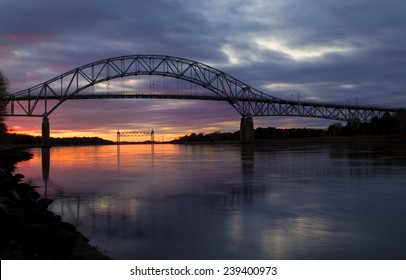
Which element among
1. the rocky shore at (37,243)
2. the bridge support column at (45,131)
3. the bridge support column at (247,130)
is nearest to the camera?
the rocky shore at (37,243)

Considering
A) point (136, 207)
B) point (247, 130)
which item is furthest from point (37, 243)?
point (247, 130)

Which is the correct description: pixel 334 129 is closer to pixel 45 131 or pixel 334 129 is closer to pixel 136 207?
pixel 45 131

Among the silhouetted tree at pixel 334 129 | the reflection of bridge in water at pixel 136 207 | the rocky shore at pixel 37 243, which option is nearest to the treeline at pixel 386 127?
the silhouetted tree at pixel 334 129

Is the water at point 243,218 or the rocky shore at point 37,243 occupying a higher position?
the rocky shore at point 37,243

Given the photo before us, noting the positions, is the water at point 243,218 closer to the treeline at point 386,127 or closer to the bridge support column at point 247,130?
the treeline at point 386,127

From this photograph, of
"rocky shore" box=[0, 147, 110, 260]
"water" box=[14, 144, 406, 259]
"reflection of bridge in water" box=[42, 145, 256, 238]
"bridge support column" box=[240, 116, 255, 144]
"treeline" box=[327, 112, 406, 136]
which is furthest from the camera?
"bridge support column" box=[240, 116, 255, 144]

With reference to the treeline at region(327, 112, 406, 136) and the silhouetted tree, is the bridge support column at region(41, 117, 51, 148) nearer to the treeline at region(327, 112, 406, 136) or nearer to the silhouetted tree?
the treeline at region(327, 112, 406, 136)

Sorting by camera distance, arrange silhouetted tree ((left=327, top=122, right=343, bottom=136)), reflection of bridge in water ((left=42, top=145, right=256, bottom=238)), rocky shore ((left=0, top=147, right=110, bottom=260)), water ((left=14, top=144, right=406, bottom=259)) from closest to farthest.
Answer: rocky shore ((left=0, top=147, right=110, bottom=260)), water ((left=14, top=144, right=406, bottom=259)), reflection of bridge in water ((left=42, top=145, right=256, bottom=238)), silhouetted tree ((left=327, top=122, right=343, bottom=136))

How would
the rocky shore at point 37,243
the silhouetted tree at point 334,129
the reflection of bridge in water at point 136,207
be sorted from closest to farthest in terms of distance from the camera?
the rocky shore at point 37,243 < the reflection of bridge in water at point 136,207 < the silhouetted tree at point 334,129

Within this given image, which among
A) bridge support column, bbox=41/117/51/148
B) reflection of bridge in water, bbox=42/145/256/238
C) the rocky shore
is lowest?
reflection of bridge in water, bbox=42/145/256/238

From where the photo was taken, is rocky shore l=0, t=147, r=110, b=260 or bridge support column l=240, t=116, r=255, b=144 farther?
bridge support column l=240, t=116, r=255, b=144

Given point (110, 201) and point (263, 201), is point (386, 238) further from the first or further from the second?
point (110, 201)

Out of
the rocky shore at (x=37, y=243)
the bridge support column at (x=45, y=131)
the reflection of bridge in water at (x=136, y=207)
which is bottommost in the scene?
the reflection of bridge in water at (x=136, y=207)

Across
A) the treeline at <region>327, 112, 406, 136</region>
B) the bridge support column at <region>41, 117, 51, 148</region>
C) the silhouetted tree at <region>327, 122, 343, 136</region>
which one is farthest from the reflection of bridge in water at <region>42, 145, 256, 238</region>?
the silhouetted tree at <region>327, 122, 343, 136</region>
